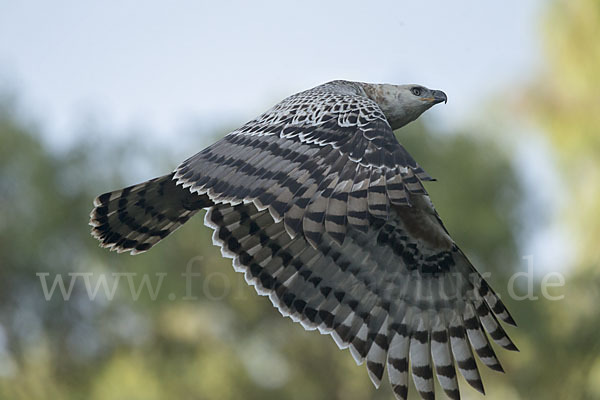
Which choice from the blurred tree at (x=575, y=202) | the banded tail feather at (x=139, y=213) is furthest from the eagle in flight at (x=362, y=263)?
the blurred tree at (x=575, y=202)

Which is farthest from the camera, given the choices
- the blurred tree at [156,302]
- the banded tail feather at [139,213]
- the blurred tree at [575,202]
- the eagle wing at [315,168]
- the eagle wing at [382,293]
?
the blurred tree at [156,302]

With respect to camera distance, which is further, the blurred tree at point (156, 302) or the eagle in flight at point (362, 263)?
the blurred tree at point (156, 302)

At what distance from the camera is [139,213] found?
16.8 ft

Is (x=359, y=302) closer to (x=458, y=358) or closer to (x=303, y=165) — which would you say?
(x=458, y=358)

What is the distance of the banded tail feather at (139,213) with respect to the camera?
16.6 feet

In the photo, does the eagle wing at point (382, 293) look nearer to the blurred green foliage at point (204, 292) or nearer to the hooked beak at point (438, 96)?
the hooked beak at point (438, 96)

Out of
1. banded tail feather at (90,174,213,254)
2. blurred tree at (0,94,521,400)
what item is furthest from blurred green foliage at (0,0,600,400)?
banded tail feather at (90,174,213,254)

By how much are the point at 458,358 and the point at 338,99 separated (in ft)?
6.78

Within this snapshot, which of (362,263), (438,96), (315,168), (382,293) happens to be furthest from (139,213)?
(438,96)

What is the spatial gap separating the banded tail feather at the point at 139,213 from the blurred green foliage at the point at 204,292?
41.7 feet

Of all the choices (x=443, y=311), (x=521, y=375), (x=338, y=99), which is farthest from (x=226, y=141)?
(x=521, y=375)

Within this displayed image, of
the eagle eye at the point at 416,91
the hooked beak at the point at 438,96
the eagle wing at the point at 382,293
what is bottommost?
the eagle wing at the point at 382,293

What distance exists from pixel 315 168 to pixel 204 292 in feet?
50.5

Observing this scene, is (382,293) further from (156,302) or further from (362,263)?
(156,302)
